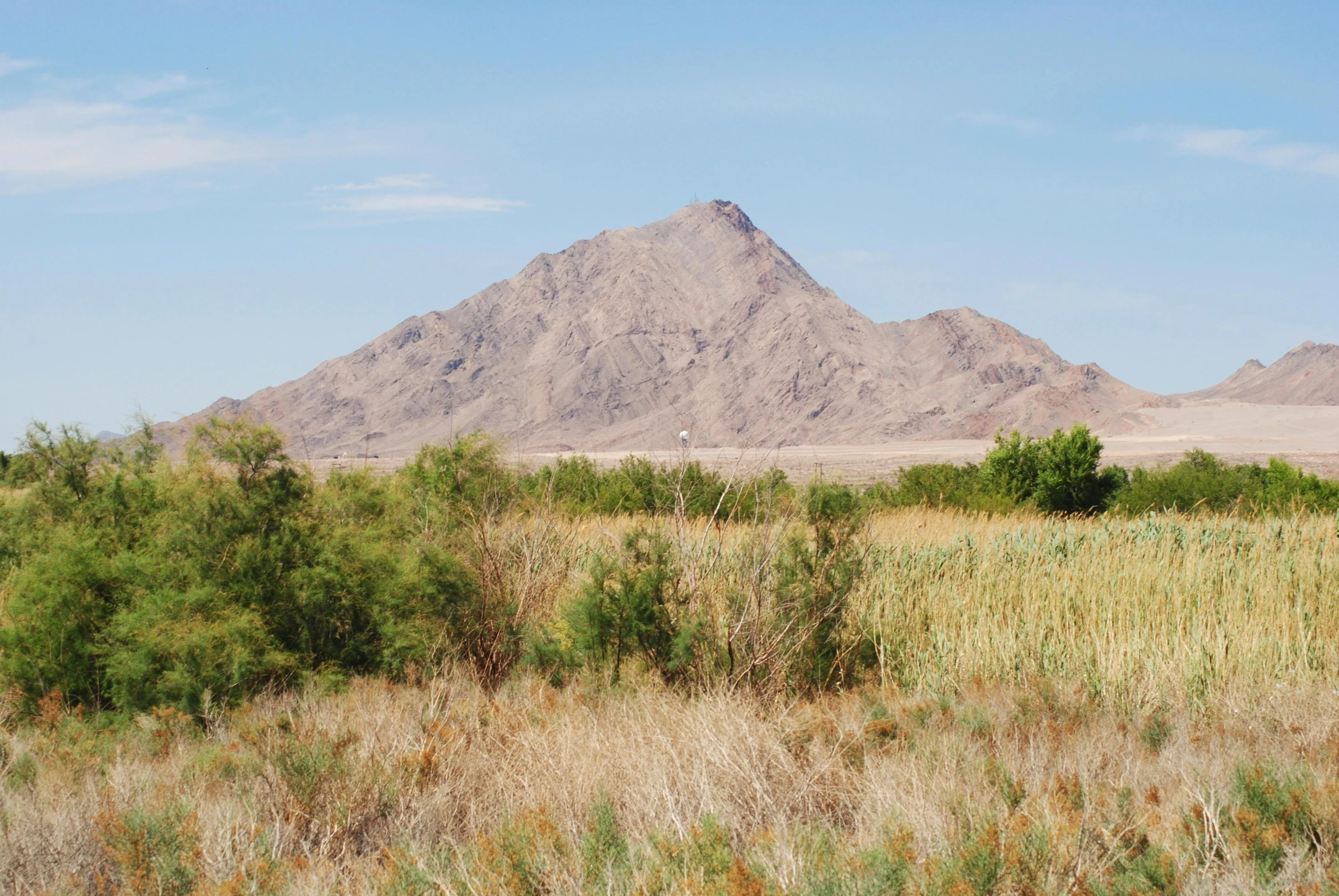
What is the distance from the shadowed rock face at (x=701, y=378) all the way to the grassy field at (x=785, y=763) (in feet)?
393

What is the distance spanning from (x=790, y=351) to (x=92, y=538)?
6525 inches

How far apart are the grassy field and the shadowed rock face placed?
393 feet

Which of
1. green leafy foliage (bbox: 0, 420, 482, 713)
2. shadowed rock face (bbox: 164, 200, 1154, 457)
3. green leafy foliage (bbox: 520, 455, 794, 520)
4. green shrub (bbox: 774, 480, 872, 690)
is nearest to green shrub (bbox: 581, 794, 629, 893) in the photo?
green shrub (bbox: 774, 480, 872, 690)

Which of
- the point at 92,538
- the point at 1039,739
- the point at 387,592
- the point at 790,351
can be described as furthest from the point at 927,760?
the point at 790,351

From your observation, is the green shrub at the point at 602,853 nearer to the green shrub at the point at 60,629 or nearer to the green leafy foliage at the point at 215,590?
the green leafy foliage at the point at 215,590

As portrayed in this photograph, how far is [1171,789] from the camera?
4.66 metres

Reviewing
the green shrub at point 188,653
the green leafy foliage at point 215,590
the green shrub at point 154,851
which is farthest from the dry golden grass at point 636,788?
the green leafy foliage at point 215,590

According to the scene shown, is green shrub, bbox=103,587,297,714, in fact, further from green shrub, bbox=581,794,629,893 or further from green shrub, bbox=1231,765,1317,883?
green shrub, bbox=1231,765,1317,883

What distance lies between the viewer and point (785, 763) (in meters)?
4.90

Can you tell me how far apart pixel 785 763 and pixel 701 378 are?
168 m

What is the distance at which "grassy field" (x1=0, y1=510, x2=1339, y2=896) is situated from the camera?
12.3 feet

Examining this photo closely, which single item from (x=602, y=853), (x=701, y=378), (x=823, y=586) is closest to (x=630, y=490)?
(x=823, y=586)

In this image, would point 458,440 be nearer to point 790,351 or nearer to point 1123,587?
point 1123,587

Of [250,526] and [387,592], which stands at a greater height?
[250,526]
